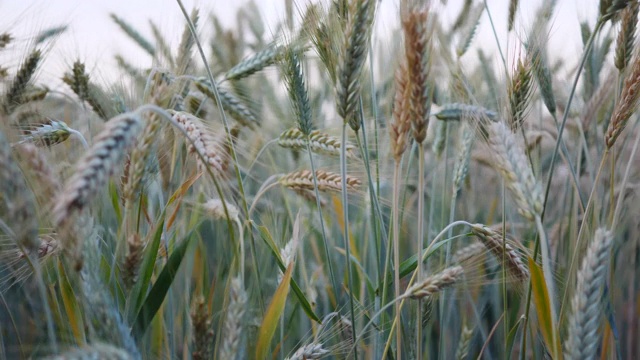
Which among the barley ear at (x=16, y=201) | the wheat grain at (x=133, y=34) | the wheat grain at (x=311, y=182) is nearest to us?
the barley ear at (x=16, y=201)

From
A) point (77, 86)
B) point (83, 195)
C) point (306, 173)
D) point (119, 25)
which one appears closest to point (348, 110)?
point (306, 173)

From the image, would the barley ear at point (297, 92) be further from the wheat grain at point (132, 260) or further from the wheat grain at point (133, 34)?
the wheat grain at point (133, 34)

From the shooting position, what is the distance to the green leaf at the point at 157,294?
111cm

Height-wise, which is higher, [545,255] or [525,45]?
[525,45]

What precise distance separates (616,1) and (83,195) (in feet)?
3.54

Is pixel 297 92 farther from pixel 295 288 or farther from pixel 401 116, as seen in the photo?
pixel 295 288

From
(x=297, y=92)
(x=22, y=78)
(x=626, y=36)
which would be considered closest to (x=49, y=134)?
(x=22, y=78)

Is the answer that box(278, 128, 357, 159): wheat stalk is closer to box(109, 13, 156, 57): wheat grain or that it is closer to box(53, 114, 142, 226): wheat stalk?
Answer: box(53, 114, 142, 226): wheat stalk

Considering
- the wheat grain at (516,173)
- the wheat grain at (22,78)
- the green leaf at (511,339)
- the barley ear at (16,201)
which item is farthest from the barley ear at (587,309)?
the wheat grain at (22,78)

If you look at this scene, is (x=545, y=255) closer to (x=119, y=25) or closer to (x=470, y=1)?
(x=470, y=1)

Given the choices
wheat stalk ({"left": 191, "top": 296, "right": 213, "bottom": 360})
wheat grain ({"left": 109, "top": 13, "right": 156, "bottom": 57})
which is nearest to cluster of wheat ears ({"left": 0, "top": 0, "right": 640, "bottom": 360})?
wheat stalk ({"left": 191, "top": 296, "right": 213, "bottom": 360})

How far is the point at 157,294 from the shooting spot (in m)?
1.13

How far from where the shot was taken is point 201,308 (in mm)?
940

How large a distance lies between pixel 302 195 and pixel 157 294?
0.49 meters
